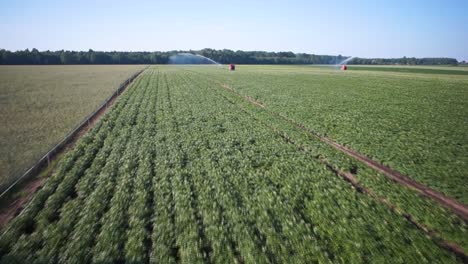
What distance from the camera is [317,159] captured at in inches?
493

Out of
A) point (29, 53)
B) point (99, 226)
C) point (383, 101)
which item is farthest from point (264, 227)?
point (29, 53)

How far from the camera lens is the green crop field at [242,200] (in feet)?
21.4

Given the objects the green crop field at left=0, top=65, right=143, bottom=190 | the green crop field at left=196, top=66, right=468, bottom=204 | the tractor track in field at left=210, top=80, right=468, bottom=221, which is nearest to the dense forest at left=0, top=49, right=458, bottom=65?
the green crop field at left=0, top=65, right=143, bottom=190

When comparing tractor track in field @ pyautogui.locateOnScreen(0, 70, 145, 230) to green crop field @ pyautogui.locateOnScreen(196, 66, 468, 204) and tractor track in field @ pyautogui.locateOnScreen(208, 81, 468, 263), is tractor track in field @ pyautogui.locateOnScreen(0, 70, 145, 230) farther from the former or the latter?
green crop field @ pyautogui.locateOnScreen(196, 66, 468, 204)

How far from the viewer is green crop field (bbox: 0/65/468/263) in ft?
21.4

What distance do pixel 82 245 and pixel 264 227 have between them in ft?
15.8

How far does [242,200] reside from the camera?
8.66 meters

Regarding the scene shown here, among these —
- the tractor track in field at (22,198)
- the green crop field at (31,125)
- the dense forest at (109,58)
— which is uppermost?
the dense forest at (109,58)

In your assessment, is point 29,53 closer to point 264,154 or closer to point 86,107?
point 86,107

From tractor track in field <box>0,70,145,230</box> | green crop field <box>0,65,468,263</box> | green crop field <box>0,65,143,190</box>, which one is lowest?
tractor track in field <box>0,70,145,230</box>

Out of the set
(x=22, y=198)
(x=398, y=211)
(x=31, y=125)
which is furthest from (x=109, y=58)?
(x=398, y=211)

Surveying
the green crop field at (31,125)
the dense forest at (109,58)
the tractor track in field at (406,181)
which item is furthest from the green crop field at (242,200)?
the dense forest at (109,58)

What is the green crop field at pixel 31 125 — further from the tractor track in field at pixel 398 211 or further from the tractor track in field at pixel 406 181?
the tractor track in field at pixel 406 181

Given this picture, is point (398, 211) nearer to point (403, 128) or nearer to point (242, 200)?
point (242, 200)
